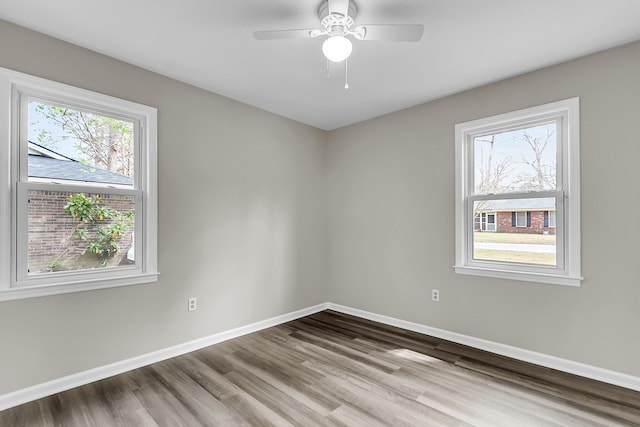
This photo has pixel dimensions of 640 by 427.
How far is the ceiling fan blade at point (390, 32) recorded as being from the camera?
71.3 inches

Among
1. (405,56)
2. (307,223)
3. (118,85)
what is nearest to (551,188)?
(405,56)

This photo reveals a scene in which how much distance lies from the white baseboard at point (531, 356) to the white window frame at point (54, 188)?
2.72 meters

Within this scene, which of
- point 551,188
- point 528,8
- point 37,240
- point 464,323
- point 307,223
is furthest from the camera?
point 307,223

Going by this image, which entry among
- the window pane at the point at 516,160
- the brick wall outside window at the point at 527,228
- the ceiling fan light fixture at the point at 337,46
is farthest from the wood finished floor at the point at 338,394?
the ceiling fan light fixture at the point at 337,46

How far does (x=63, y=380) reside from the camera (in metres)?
2.29

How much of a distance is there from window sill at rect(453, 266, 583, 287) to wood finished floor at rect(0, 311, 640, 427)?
72cm

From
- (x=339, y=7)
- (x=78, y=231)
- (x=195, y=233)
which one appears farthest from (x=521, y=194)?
(x=78, y=231)

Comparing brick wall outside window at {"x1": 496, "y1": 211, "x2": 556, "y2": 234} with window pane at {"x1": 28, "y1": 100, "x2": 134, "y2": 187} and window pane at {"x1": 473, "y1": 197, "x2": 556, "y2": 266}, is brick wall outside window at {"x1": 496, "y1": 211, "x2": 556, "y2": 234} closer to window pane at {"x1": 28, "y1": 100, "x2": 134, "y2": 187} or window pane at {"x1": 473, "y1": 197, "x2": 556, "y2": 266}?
window pane at {"x1": 473, "y1": 197, "x2": 556, "y2": 266}

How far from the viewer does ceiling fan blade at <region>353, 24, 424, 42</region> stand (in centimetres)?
181

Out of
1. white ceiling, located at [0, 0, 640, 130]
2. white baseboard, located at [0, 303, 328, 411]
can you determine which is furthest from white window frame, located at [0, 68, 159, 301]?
white baseboard, located at [0, 303, 328, 411]

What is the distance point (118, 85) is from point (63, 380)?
7.56 feet

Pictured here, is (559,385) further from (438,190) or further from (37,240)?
(37,240)

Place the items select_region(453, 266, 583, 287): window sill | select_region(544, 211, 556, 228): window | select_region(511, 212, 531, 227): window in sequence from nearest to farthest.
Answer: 1. select_region(453, 266, 583, 287): window sill
2. select_region(544, 211, 556, 228): window
3. select_region(511, 212, 531, 227): window

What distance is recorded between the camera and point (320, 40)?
7.69 feet
